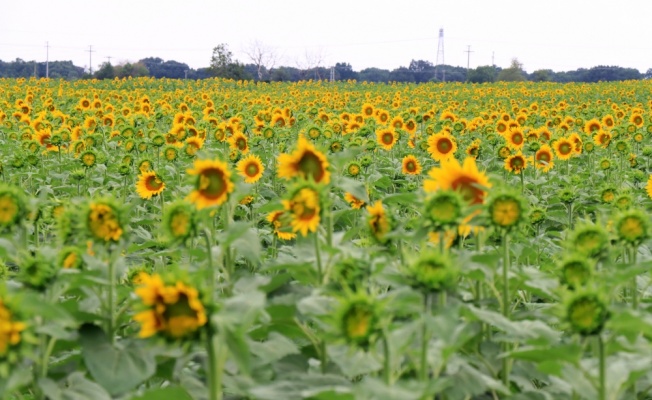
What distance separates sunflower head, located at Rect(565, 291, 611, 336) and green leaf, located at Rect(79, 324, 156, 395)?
91cm

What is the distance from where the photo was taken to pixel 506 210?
1.88 meters

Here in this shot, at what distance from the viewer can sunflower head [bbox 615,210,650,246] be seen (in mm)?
2008

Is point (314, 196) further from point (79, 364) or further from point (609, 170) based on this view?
point (609, 170)

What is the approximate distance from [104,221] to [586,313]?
111cm

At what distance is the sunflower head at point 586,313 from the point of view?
1.45 m

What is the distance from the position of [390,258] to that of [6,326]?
3.55 feet

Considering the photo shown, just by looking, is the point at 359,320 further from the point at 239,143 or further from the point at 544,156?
the point at 544,156

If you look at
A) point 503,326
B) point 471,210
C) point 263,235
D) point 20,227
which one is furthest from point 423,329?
point 263,235

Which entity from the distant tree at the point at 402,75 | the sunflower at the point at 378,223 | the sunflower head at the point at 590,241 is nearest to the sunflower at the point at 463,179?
the sunflower at the point at 378,223

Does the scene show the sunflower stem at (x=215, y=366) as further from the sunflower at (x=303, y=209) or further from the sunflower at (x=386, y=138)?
the sunflower at (x=386, y=138)

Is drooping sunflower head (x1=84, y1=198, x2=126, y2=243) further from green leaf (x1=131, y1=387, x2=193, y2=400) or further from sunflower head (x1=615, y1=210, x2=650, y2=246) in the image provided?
sunflower head (x1=615, y1=210, x2=650, y2=246)

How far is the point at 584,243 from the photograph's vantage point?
192 cm

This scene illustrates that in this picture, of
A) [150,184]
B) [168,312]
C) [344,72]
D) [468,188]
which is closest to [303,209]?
[168,312]

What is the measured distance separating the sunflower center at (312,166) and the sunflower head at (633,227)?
0.82m
